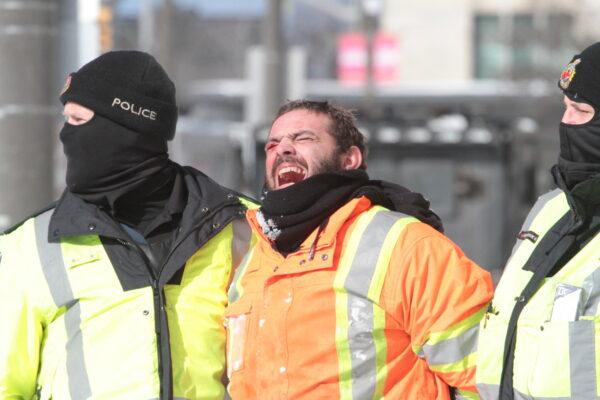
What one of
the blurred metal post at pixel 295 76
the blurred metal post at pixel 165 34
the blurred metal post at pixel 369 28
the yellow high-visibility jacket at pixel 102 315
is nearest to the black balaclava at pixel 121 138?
the yellow high-visibility jacket at pixel 102 315

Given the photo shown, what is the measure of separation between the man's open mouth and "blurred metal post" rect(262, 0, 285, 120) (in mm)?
15511

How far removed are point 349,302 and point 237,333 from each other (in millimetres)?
371

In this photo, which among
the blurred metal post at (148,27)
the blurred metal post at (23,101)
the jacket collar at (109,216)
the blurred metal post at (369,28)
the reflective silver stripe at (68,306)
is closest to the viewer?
the reflective silver stripe at (68,306)

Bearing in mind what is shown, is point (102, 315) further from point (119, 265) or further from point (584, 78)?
point (584, 78)

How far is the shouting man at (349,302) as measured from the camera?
11.9 ft

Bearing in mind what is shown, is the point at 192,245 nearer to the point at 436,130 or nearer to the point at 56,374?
the point at 56,374

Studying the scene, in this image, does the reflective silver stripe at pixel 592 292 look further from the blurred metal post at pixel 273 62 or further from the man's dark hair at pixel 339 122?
the blurred metal post at pixel 273 62

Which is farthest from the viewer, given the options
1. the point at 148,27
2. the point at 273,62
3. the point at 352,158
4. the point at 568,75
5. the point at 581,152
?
the point at 148,27

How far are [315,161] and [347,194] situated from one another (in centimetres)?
16

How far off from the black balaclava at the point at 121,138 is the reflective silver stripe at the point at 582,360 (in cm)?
140

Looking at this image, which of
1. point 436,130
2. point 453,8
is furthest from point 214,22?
point 436,130

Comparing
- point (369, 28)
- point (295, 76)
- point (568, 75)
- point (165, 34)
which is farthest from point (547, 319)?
point (369, 28)

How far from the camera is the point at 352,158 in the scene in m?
4.04

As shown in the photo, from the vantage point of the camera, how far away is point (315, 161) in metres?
3.91
